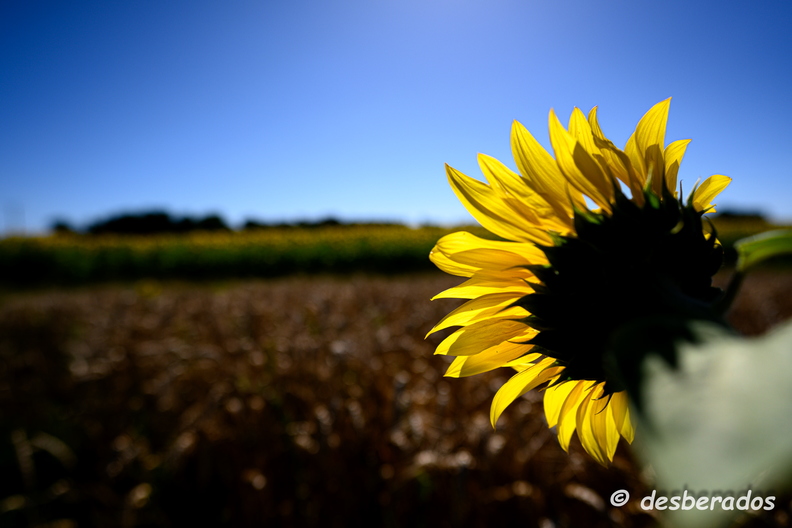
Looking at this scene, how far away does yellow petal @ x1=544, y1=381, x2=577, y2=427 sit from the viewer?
37cm

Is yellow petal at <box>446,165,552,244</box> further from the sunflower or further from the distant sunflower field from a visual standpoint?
the distant sunflower field

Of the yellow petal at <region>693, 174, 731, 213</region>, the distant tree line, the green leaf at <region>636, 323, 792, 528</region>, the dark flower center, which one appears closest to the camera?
the green leaf at <region>636, 323, 792, 528</region>

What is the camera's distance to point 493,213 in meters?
0.36

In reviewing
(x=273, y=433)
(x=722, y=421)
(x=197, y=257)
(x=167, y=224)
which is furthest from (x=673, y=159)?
(x=167, y=224)

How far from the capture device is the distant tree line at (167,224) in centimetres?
1877

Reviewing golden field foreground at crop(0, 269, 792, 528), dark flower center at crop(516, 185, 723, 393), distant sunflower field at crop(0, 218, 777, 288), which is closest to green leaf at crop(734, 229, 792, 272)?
dark flower center at crop(516, 185, 723, 393)

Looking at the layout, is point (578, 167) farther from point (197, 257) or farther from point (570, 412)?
point (197, 257)

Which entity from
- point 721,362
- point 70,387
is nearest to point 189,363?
point 70,387

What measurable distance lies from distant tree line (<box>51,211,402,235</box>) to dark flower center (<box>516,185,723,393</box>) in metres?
18.8

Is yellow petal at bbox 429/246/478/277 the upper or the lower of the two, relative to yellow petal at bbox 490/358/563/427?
upper

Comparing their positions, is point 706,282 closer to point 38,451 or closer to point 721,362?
point 721,362

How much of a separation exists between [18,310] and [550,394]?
16.9 ft

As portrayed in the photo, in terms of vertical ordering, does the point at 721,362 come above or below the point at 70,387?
above

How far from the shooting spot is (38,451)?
2.36m
